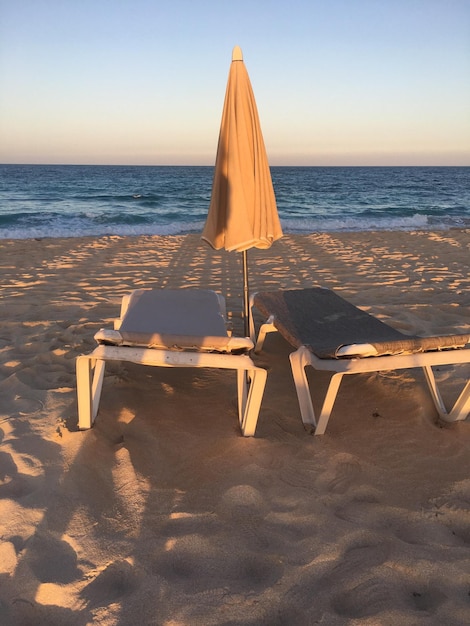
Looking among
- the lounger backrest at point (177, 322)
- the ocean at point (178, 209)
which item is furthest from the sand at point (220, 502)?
the ocean at point (178, 209)

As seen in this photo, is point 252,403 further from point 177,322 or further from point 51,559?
point 51,559

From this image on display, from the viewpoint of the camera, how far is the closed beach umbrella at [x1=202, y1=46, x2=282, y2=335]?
3051mm

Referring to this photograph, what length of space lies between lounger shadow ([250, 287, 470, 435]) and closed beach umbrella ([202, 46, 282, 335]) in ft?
2.25

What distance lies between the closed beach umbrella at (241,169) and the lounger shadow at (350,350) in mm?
687

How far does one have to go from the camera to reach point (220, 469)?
2.40 m

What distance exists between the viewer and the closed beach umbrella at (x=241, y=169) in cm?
305

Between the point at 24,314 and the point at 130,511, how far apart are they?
337cm

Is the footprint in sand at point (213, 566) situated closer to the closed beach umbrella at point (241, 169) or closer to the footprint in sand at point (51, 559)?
the footprint in sand at point (51, 559)

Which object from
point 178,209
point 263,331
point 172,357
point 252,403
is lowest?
point 252,403

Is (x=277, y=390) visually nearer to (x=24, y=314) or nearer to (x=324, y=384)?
(x=324, y=384)

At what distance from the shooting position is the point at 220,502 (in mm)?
2178

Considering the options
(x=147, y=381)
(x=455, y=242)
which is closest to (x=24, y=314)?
(x=147, y=381)

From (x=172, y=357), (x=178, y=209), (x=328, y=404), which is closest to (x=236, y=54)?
(x=172, y=357)

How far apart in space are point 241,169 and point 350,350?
138cm
